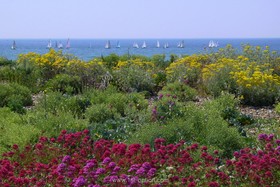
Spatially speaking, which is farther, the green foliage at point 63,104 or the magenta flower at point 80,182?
the green foliage at point 63,104

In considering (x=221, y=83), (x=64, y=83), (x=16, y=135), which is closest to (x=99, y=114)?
(x=16, y=135)

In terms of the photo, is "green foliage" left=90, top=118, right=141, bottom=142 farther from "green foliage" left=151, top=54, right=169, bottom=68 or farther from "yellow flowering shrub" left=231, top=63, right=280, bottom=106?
"green foliage" left=151, top=54, right=169, bottom=68

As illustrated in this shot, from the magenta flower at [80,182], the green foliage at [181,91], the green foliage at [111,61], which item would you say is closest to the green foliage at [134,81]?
the green foliage at [181,91]

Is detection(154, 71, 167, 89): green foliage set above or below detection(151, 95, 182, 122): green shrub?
below

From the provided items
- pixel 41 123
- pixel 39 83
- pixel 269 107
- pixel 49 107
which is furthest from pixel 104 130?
pixel 39 83

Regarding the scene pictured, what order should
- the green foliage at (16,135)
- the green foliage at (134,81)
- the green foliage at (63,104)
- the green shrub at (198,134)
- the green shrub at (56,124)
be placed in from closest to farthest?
the green shrub at (198,134), the green foliage at (16,135), the green shrub at (56,124), the green foliage at (63,104), the green foliage at (134,81)

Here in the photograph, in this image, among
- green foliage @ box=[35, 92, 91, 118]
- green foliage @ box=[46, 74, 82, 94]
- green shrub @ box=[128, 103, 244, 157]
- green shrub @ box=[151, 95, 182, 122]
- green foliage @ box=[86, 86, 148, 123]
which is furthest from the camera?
green foliage @ box=[46, 74, 82, 94]

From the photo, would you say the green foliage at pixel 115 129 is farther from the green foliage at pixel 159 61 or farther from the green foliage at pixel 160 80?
the green foliage at pixel 159 61

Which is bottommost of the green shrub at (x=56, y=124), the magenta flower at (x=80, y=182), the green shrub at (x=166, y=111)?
the green shrub at (x=56, y=124)

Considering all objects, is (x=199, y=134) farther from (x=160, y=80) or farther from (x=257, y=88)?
(x=160, y=80)

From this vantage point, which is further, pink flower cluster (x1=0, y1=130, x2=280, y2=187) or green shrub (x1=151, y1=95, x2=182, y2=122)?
green shrub (x1=151, y1=95, x2=182, y2=122)

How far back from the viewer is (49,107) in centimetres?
1007

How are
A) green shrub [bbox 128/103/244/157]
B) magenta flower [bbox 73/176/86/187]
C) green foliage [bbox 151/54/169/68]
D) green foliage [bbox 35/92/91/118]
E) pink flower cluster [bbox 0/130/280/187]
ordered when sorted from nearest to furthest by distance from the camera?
magenta flower [bbox 73/176/86/187] → pink flower cluster [bbox 0/130/280/187] → green shrub [bbox 128/103/244/157] → green foliage [bbox 35/92/91/118] → green foliage [bbox 151/54/169/68]

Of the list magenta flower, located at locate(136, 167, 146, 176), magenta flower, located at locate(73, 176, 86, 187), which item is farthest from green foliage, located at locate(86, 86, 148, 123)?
magenta flower, located at locate(73, 176, 86, 187)
